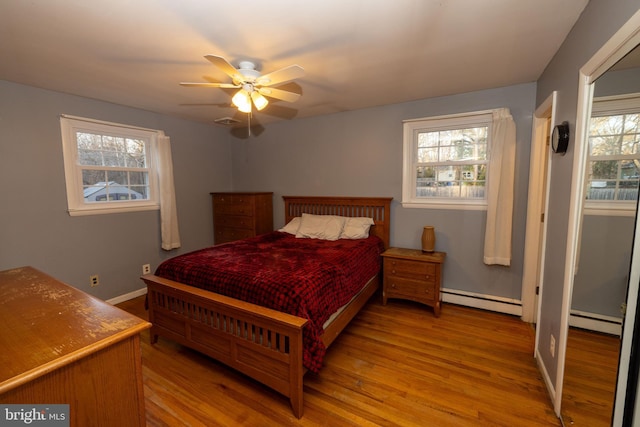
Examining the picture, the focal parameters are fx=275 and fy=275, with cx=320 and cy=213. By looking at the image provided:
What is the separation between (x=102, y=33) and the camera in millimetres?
1765

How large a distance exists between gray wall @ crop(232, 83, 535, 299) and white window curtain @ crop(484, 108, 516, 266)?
12cm

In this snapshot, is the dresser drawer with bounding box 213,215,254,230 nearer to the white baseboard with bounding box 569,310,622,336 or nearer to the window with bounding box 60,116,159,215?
the window with bounding box 60,116,159,215

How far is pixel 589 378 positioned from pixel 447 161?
229cm

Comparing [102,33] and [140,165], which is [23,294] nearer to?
[102,33]

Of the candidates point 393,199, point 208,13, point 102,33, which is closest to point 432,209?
point 393,199

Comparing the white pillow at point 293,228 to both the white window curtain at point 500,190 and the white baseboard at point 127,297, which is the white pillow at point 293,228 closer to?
the white baseboard at point 127,297

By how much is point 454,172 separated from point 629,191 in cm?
210

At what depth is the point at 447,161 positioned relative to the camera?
3.16 meters

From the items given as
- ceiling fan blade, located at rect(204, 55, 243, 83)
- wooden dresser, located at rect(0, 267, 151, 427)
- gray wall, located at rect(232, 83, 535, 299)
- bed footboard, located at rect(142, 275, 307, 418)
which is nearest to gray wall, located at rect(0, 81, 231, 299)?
gray wall, located at rect(232, 83, 535, 299)

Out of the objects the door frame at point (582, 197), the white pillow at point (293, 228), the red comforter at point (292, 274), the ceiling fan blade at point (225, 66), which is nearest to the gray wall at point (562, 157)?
the door frame at point (582, 197)

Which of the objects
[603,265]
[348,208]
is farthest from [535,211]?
[348,208]

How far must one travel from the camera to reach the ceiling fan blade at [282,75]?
1815mm

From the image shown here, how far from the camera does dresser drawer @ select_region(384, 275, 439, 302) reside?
2.88 metres

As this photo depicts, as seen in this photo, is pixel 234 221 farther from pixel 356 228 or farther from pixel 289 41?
pixel 289 41
